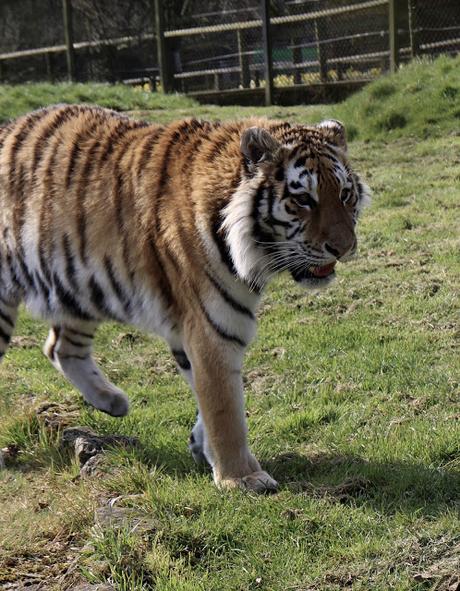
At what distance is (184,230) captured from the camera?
3.96 m

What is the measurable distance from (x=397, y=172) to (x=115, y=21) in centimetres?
888

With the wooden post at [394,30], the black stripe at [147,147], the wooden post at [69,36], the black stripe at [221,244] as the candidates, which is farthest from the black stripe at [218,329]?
A: the wooden post at [69,36]

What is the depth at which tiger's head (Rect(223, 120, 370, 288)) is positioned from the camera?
12.4 ft

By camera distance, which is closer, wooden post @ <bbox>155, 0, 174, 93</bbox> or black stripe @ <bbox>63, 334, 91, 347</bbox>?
black stripe @ <bbox>63, 334, 91, 347</bbox>

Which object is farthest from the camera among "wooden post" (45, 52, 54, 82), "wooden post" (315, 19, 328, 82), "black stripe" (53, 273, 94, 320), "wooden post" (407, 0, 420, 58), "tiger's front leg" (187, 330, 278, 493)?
"wooden post" (45, 52, 54, 82)

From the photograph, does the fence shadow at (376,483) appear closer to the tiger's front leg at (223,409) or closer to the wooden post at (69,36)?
the tiger's front leg at (223,409)

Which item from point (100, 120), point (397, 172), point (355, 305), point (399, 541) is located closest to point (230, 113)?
point (397, 172)

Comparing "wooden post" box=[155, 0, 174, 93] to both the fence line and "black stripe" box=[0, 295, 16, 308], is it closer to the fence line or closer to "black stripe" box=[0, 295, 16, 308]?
the fence line

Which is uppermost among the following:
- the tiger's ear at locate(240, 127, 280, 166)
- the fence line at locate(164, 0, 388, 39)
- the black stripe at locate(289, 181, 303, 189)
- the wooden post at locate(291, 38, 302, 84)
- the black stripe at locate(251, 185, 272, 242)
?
the fence line at locate(164, 0, 388, 39)

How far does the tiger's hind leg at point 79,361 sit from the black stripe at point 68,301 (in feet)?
1.34

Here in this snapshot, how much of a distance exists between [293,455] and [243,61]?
Result: 38.0 ft

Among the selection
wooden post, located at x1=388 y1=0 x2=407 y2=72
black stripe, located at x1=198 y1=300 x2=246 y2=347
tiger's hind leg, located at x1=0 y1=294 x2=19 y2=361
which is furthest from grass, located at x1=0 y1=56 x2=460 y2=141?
black stripe, located at x1=198 y1=300 x2=246 y2=347

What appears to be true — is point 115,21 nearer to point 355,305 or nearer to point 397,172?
point 397,172

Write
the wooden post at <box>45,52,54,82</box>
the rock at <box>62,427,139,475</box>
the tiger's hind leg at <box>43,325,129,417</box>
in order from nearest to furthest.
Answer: the rock at <box>62,427,139,475</box> → the tiger's hind leg at <box>43,325,129,417</box> → the wooden post at <box>45,52,54,82</box>
